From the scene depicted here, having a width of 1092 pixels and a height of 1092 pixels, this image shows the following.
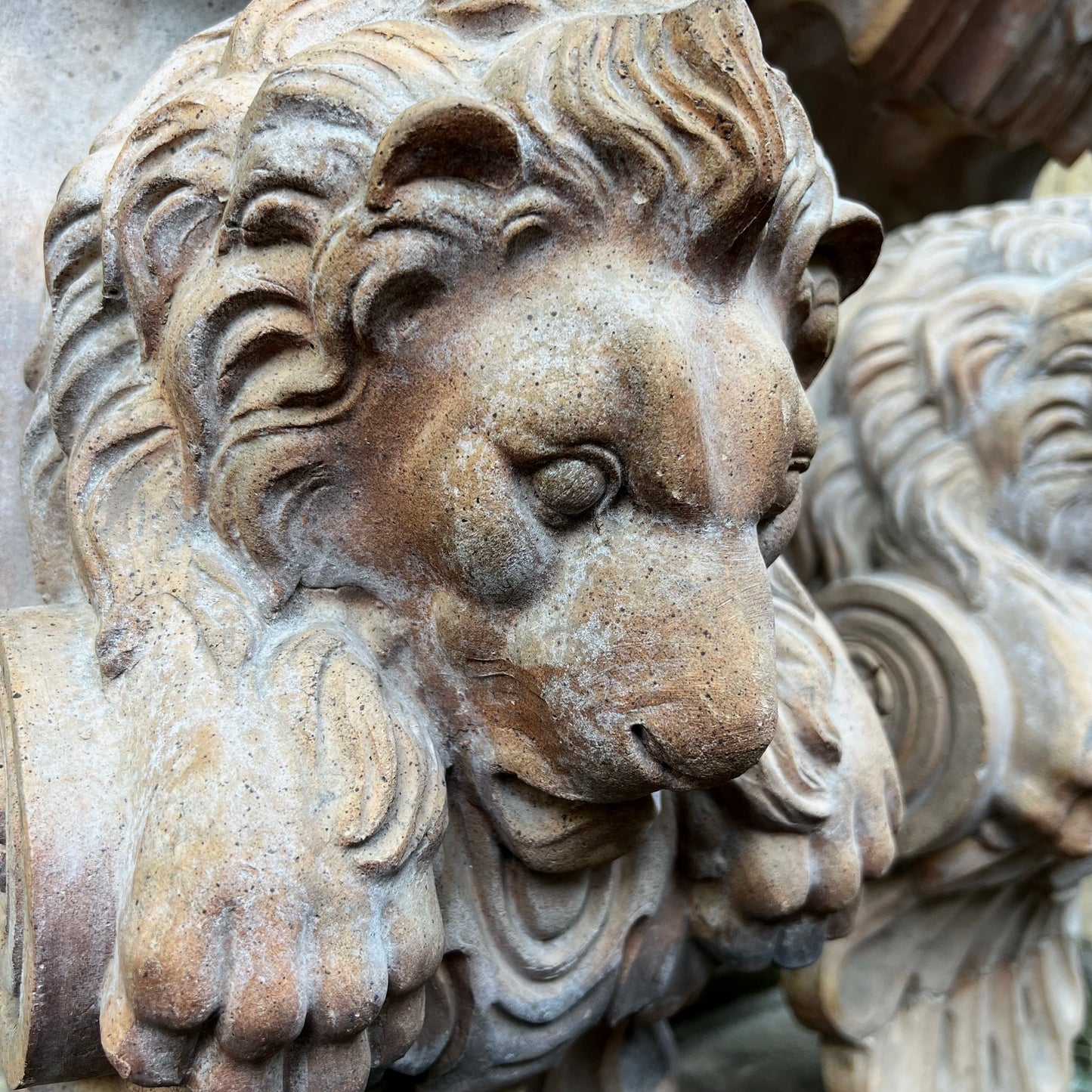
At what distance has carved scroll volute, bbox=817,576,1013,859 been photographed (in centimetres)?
116

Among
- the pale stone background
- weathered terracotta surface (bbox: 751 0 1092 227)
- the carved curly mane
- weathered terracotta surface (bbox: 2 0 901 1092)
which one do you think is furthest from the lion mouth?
weathered terracotta surface (bbox: 751 0 1092 227)

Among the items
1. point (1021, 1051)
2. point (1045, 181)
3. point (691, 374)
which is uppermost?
point (691, 374)

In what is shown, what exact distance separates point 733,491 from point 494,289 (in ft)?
0.61

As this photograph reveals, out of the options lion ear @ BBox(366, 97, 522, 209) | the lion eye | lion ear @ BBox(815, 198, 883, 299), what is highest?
lion ear @ BBox(366, 97, 522, 209)

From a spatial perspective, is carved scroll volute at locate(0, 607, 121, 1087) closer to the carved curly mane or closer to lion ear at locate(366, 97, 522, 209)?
lion ear at locate(366, 97, 522, 209)

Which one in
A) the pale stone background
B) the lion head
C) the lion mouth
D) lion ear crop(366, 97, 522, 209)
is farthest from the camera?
the lion head

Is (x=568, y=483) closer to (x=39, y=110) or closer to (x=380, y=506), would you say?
(x=380, y=506)

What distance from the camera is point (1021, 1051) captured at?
1.43 meters

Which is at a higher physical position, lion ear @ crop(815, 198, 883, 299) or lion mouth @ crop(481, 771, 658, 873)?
lion ear @ crop(815, 198, 883, 299)

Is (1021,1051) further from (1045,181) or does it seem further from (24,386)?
(1045,181)

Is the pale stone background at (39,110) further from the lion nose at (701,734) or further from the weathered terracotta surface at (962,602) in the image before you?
the weathered terracotta surface at (962,602)

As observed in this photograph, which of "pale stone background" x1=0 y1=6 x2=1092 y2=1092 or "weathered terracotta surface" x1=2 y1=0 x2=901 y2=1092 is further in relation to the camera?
"pale stone background" x1=0 y1=6 x2=1092 y2=1092

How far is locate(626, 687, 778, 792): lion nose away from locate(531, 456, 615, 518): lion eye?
0.42 ft

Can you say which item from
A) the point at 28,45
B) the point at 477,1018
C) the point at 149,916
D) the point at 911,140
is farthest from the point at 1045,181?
the point at 149,916
